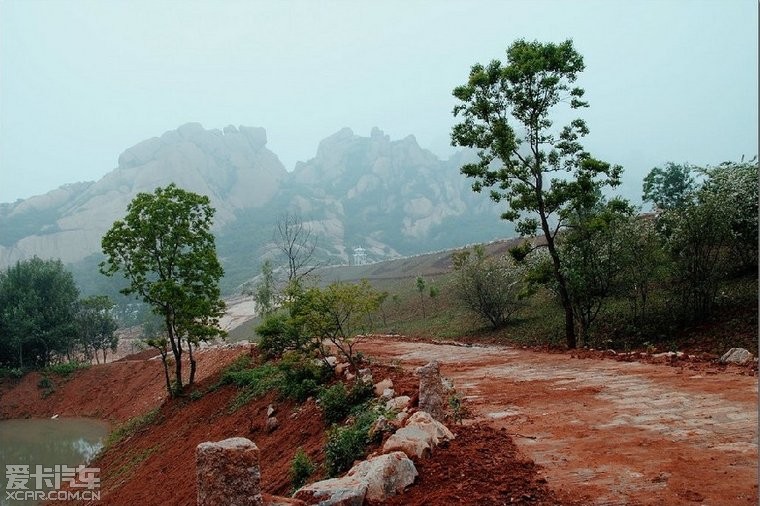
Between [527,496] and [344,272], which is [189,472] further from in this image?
[344,272]

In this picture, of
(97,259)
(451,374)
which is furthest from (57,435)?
(97,259)

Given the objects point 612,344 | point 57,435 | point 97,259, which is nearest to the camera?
point 612,344

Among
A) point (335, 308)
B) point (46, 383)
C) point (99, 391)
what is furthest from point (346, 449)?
point (46, 383)

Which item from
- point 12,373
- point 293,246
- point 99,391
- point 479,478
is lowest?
point 99,391

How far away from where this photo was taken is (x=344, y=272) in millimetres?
92438

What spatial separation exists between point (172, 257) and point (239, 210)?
154m

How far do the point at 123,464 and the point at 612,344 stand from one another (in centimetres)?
1732

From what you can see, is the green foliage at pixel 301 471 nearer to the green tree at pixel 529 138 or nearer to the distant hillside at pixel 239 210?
the green tree at pixel 529 138

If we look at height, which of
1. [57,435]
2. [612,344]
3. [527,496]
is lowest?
[57,435]

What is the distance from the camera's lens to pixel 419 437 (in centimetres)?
582

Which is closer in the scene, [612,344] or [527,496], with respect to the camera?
[527,496]

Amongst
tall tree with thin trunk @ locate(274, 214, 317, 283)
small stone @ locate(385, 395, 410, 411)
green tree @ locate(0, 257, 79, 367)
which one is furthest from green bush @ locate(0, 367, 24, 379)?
small stone @ locate(385, 395, 410, 411)

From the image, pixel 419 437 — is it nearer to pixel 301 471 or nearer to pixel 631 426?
pixel 301 471

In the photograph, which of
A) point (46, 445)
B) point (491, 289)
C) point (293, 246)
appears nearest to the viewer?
point (46, 445)
